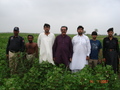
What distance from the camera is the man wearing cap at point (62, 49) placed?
3936mm

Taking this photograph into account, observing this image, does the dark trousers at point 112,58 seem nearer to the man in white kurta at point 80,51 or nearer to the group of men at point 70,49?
the group of men at point 70,49

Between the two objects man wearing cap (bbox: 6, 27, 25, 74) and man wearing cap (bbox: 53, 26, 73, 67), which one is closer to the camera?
man wearing cap (bbox: 53, 26, 73, 67)

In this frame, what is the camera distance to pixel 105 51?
4.35m

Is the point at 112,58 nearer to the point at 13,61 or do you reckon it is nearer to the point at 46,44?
the point at 46,44

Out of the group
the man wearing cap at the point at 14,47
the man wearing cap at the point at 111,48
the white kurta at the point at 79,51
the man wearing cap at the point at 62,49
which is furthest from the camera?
the man wearing cap at the point at 14,47

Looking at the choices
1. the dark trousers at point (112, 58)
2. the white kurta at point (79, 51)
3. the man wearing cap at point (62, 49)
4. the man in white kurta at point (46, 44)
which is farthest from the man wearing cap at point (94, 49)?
the man in white kurta at point (46, 44)

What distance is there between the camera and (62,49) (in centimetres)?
393

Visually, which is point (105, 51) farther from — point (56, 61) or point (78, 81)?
point (78, 81)

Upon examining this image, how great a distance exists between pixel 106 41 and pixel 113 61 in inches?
24.2

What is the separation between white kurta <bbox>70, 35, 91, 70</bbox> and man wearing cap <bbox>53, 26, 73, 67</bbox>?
0.15 m

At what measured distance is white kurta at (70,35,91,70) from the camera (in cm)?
406

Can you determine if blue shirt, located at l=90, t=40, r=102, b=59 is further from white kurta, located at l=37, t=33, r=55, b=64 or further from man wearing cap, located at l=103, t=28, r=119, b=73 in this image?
white kurta, located at l=37, t=33, r=55, b=64

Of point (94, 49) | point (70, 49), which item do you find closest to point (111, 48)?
point (94, 49)

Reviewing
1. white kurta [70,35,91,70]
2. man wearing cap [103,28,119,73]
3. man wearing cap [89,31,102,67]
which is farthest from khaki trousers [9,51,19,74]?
man wearing cap [103,28,119,73]
